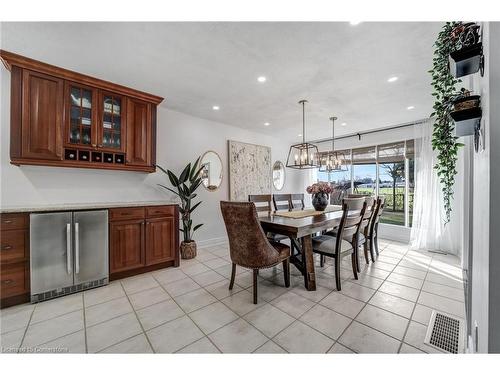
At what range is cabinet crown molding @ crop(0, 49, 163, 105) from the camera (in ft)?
6.80

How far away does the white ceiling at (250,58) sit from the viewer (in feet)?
5.67

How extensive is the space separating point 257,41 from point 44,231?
283 cm

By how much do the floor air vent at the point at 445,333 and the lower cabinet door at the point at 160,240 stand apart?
2.90m

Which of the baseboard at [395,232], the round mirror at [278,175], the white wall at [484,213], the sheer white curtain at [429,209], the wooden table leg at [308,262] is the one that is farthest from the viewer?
the round mirror at [278,175]

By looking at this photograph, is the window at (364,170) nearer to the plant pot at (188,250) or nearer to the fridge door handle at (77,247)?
the plant pot at (188,250)

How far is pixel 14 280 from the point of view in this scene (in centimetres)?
197

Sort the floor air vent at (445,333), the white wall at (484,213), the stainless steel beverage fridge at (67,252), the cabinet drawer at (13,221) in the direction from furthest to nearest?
1. the stainless steel beverage fridge at (67,252)
2. the cabinet drawer at (13,221)
3. the floor air vent at (445,333)
4. the white wall at (484,213)

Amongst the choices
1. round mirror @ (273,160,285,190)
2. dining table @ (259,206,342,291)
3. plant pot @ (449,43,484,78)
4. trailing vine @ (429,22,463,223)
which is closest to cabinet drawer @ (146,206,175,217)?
dining table @ (259,206,342,291)

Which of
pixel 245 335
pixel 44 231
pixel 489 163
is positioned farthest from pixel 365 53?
pixel 44 231

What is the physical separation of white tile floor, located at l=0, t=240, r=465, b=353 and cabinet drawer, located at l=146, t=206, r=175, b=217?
0.82 m

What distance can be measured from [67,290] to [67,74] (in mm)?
2461

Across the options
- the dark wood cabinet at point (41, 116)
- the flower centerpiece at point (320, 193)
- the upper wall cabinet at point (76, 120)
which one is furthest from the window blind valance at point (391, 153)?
the dark wood cabinet at point (41, 116)

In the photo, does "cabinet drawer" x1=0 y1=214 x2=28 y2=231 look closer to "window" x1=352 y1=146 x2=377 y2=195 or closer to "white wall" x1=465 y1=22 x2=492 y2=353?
"white wall" x1=465 y1=22 x2=492 y2=353

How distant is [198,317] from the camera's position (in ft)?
5.96
